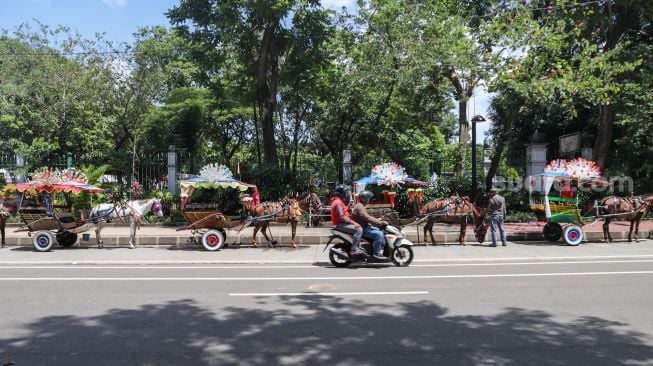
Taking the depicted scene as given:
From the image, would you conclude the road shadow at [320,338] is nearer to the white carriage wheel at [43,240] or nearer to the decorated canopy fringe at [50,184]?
the decorated canopy fringe at [50,184]

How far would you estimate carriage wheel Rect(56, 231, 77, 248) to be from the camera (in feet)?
49.1

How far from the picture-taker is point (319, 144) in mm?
30750

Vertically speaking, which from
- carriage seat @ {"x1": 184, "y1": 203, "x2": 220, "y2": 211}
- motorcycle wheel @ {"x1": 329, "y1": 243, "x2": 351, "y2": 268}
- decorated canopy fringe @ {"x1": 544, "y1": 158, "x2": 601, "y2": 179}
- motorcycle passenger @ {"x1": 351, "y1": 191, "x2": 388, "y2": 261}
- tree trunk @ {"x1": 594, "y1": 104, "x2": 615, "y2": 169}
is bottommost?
motorcycle wheel @ {"x1": 329, "y1": 243, "x2": 351, "y2": 268}

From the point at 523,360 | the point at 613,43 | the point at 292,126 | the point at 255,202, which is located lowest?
the point at 523,360

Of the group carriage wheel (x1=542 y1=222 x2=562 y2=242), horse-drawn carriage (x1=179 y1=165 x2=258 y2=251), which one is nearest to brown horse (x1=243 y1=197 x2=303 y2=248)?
horse-drawn carriage (x1=179 y1=165 x2=258 y2=251)

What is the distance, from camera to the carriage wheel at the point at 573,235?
15.0 metres

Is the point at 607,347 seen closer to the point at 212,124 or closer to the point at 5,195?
the point at 5,195

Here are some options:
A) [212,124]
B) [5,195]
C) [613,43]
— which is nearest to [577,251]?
[613,43]

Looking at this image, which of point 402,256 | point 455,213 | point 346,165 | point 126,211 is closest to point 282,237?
point 126,211

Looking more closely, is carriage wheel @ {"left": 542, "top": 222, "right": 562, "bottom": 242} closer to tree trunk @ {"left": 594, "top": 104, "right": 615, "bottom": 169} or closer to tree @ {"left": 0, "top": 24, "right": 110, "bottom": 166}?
tree trunk @ {"left": 594, "top": 104, "right": 615, "bottom": 169}

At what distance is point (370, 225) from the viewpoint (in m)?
10.9

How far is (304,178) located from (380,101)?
630 centimetres

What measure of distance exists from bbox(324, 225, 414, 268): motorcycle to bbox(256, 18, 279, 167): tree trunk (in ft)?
37.7

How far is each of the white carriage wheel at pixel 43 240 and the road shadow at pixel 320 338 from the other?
28.2ft
